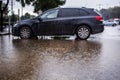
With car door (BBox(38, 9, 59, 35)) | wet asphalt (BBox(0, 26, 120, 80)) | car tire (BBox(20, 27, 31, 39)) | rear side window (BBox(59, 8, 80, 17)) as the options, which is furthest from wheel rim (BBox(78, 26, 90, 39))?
wet asphalt (BBox(0, 26, 120, 80))

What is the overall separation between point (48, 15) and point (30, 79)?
1150 centimetres

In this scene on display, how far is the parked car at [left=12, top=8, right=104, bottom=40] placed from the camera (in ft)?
58.9

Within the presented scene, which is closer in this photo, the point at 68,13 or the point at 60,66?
the point at 60,66

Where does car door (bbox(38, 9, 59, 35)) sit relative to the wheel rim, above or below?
above

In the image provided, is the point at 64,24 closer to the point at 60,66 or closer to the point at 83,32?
the point at 83,32

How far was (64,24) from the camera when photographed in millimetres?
18062

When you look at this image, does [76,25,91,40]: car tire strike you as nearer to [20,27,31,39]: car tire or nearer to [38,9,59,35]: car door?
[38,9,59,35]: car door

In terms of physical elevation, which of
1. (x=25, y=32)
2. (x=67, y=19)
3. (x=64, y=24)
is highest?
(x=67, y=19)

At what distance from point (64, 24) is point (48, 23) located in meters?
0.83

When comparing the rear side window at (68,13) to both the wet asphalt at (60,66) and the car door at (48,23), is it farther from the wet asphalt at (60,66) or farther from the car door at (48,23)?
the wet asphalt at (60,66)

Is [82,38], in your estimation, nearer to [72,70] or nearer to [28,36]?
[28,36]

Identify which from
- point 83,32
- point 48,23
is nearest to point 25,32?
point 48,23

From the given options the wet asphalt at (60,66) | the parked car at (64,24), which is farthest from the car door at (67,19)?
the wet asphalt at (60,66)

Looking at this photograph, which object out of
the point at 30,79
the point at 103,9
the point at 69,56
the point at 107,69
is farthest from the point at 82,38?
the point at 103,9
